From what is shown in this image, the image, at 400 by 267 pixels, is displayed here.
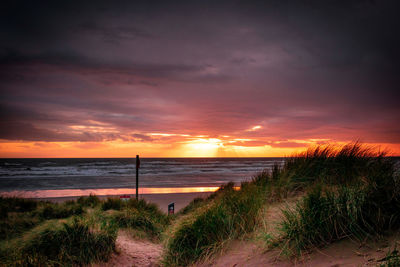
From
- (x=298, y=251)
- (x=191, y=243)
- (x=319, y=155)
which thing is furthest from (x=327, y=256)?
(x=319, y=155)

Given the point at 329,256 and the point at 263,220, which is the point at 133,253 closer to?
the point at 263,220

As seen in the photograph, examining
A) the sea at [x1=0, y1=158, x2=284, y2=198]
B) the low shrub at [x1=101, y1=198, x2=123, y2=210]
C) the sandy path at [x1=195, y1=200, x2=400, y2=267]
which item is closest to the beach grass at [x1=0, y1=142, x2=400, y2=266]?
the sandy path at [x1=195, y1=200, x2=400, y2=267]

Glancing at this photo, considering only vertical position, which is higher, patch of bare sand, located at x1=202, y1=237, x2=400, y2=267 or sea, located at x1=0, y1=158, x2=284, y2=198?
patch of bare sand, located at x1=202, y1=237, x2=400, y2=267

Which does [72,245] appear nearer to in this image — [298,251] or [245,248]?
[245,248]

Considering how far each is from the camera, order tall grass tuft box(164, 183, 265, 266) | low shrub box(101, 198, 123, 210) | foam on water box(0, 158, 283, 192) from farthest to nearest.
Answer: foam on water box(0, 158, 283, 192) → low shrub box(101, 198, 123, 210) → tall grass tuft box(164, 183, 265, 266)

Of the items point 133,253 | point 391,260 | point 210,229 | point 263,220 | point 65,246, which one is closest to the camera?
point 391,260

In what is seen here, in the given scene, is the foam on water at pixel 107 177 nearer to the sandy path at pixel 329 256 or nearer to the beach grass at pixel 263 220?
the beach grass at pixel 263 220

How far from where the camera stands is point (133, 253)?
672 cm

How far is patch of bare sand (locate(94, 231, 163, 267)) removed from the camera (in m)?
6.01

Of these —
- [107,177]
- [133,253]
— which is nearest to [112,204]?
[133,253]

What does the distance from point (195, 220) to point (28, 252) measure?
11.4 ft

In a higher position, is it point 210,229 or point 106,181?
point 210,229

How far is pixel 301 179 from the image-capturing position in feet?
20.8

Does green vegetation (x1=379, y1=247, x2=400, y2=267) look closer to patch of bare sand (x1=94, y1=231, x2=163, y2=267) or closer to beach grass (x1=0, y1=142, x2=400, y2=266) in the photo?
beach grass (x1=0, y1=142, x2=400, y2=266)
